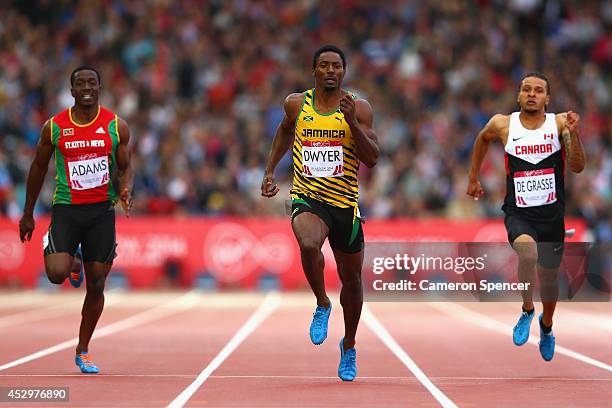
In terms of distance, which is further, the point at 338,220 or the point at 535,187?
the point at 535,187

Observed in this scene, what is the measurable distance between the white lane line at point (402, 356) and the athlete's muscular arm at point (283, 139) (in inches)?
69.1

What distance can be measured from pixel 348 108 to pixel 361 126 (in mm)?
336

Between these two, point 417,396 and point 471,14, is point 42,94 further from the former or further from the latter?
point 417,396

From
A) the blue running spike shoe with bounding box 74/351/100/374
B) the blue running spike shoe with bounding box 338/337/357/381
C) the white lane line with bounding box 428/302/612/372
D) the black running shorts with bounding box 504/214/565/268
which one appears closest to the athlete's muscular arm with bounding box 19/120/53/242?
the blue running spike shoe with bounding box 74/351/100/374

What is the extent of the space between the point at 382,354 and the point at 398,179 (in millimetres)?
12349

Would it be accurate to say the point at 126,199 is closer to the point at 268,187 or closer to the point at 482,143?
the point at 268,187

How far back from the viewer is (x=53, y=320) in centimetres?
1542

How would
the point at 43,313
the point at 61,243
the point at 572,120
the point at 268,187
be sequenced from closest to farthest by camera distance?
1. the point at 268,187
2. the point at 572,120
3. the point at 61,243
4. the point at 43,313

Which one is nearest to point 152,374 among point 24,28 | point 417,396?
point 417,396

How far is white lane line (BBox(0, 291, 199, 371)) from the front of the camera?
10677 millimetres

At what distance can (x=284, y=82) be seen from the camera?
2566cm

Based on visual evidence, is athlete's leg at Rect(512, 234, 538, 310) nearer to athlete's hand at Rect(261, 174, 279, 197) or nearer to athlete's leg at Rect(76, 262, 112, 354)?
athlete's hand at Rect(261, 174, 279, 197)

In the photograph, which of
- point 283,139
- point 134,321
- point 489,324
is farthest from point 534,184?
point 134,321

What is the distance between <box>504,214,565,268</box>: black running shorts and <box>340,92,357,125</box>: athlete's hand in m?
2.03
